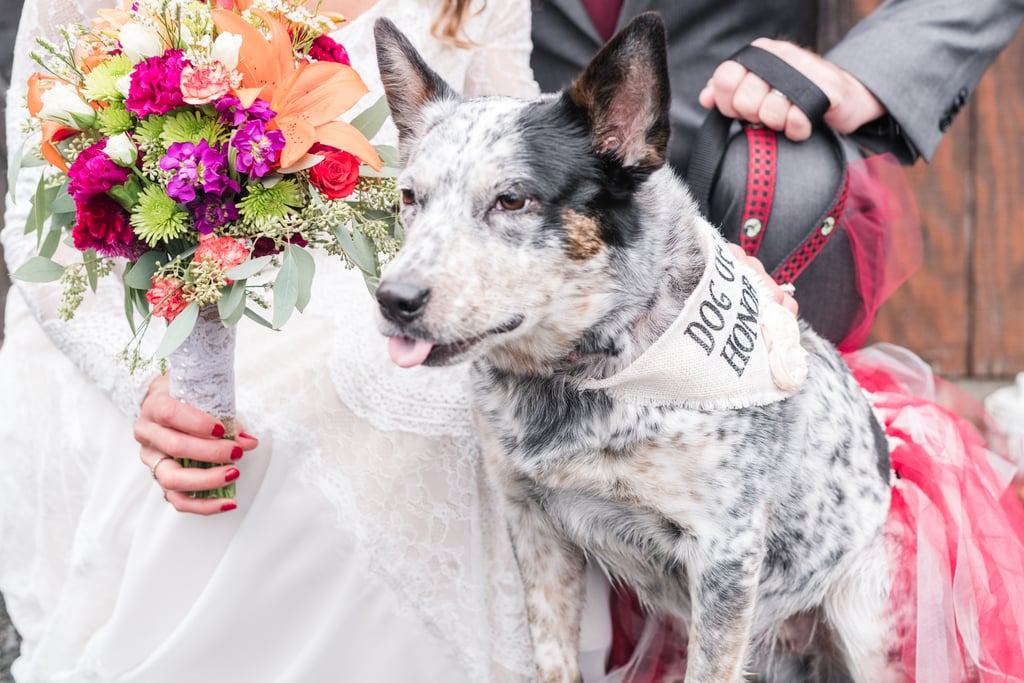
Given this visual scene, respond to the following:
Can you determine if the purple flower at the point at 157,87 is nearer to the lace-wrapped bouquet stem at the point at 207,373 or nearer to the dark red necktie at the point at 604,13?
the lace-wrapped bouquet stem at the point at 207,373

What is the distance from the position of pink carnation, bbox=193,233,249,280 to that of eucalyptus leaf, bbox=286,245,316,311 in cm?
8

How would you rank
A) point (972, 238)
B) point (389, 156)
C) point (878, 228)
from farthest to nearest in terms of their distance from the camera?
point (972, 238)
point (878, 228)
point (389, 156)

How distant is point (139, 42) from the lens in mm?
1360

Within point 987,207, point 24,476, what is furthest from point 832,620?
point 987,207

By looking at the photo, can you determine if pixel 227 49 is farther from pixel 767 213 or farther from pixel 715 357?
pixel 767 213

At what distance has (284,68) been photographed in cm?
140

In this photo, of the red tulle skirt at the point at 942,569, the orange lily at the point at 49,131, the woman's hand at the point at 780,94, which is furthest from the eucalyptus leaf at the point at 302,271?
the woman's hand at the point at 780,94

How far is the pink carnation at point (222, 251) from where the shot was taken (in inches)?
55.1

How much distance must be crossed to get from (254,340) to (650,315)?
856mm

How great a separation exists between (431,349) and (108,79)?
59cm

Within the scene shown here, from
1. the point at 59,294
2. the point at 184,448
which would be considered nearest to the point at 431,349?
the point at 184,448

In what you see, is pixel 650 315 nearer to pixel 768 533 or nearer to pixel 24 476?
pixel 768 533

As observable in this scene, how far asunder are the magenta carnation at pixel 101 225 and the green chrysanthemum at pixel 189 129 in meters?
0.14

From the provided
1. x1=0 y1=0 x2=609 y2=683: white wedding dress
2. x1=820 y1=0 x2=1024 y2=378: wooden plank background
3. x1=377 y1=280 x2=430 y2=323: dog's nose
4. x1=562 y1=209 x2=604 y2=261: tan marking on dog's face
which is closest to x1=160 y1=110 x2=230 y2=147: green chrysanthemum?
x1=377 y1=280 x2=430 y2=323: dog's nose
